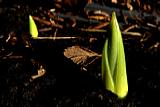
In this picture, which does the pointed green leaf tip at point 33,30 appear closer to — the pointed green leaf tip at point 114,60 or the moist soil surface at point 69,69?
the moist soil surface at point 69,69

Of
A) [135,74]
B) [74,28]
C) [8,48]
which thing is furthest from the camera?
[74,28]

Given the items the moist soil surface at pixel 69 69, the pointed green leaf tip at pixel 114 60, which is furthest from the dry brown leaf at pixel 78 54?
the pointed green leaf tip at pixel 114 60

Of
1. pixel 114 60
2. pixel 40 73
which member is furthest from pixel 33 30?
pixel 114 60

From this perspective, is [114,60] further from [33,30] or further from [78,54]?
[33,30]

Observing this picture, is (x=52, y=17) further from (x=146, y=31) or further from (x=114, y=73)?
(x=114, y=73)

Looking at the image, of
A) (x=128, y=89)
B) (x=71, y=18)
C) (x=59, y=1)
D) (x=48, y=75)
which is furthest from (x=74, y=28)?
(x=128, y=89)

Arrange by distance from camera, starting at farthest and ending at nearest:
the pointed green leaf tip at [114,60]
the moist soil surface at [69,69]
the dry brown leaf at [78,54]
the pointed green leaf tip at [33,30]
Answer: the pointed green leaf tip at [33,30] < the dry brown leaf at [78,54] < the moist soil surface at [69,69] < the pointed green leaf tip at [114,60]

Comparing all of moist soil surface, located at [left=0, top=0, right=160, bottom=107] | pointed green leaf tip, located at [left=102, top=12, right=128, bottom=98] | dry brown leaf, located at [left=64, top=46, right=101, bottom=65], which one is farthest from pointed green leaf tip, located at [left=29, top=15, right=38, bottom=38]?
pointed green leaf tip, located at [left=102, top=12, right=128, bottom=98]
